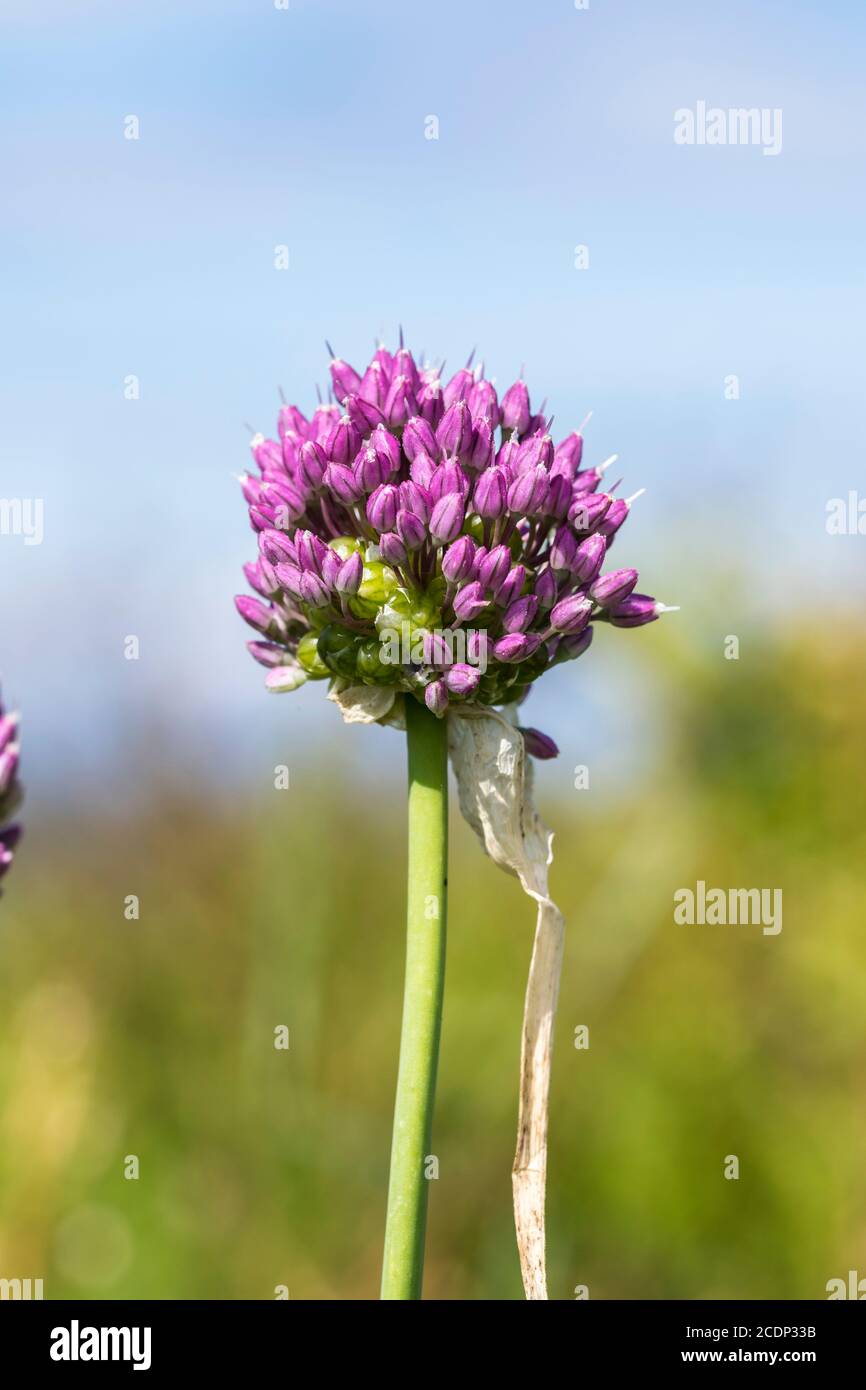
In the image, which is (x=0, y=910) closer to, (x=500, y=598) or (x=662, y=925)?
(x=662, y=925)

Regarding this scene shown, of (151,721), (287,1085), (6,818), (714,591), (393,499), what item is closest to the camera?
(6,818)

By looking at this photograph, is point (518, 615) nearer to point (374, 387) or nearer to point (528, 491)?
point (528, 491)

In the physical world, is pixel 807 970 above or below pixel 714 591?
below

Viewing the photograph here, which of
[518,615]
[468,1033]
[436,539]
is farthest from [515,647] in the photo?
[468,1033]

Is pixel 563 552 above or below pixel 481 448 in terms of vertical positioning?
below

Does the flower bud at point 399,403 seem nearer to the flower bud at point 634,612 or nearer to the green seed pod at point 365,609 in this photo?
the green seed pod at point 365,609

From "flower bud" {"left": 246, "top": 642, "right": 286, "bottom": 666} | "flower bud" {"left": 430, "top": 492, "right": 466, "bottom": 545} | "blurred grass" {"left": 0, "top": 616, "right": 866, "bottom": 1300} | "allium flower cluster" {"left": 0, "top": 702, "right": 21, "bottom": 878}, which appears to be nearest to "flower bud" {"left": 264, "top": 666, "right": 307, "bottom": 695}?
"flower bud" {"left": 246, "top": 642, "right": 286, "bottom": 666}
